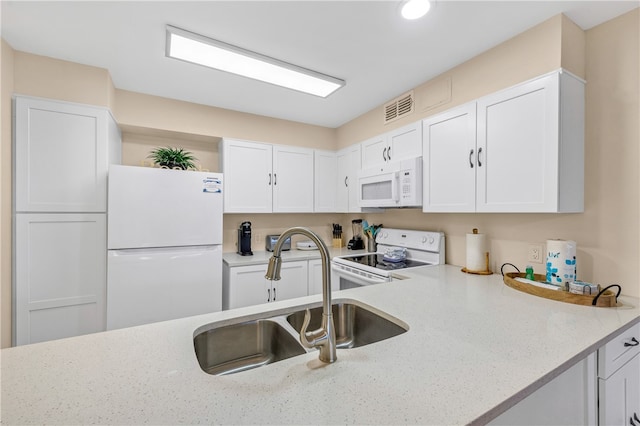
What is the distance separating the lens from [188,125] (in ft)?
8.93

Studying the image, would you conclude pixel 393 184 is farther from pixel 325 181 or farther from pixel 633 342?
pixel 633 342

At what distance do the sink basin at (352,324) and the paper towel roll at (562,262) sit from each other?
1069 millimetres

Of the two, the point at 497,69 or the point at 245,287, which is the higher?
the point at 497,69

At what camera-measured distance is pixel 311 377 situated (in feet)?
2.45

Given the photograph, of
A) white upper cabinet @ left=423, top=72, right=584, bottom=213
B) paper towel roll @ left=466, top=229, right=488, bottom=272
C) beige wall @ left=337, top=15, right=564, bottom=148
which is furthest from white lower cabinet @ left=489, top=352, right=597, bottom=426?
beige wall @ left=337, top=15, right=564, bottom=148

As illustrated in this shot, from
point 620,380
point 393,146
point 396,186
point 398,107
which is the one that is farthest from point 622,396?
point 398,107

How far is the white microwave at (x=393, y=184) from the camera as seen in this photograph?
→ 89.0 inches

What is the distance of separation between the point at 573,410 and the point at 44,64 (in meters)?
3.46

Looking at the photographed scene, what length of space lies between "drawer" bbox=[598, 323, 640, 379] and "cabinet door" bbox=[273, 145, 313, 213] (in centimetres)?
260

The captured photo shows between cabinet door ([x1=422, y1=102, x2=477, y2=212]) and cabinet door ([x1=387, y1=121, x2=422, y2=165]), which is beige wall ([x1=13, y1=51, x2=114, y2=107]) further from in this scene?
cabinet door ([x1=422, y1=102, x2=477, y2=212])

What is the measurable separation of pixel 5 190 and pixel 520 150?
3232 millimetres

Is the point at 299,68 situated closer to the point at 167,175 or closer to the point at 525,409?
the point at 167,175

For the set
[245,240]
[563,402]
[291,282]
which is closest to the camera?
[563,402]

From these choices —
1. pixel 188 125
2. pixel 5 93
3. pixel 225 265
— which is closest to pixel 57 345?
pixel 225 265
